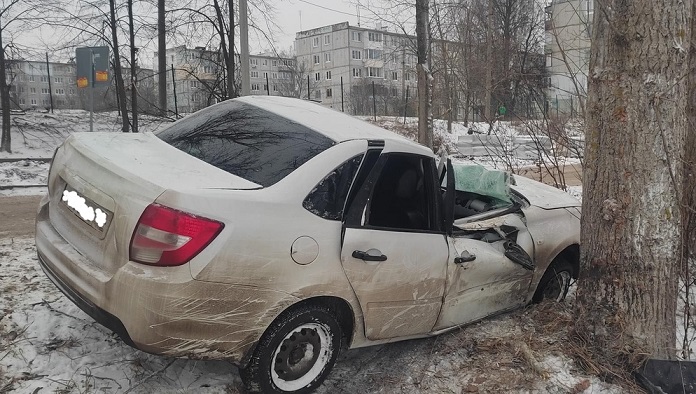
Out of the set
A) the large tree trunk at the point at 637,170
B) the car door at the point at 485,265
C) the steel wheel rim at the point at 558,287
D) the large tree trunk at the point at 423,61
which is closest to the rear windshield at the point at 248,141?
the car door at the point at 485,265

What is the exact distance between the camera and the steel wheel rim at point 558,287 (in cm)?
436

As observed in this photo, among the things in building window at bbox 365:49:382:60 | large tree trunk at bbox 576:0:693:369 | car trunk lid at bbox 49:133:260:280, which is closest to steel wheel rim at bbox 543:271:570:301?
large tree trunk at bbox 576:0:693:369

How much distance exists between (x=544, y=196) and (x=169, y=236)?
11.1 feet

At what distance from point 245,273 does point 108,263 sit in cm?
68

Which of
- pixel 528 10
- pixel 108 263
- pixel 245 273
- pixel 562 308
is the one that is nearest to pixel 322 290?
pixel 245 273

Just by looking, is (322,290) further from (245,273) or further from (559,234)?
(559,234)

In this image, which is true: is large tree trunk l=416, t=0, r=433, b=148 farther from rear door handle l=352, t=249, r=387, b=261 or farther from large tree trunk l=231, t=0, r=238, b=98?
rear door handle l=352, t=249, r=387, b=261

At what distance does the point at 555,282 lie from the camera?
4.39 metres

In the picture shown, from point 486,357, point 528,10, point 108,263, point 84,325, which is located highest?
point 528,10

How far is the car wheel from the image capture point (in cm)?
268

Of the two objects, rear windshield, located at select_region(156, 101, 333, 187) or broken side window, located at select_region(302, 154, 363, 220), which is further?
rear windshield, located at select_region(156, 101, 333, 187)

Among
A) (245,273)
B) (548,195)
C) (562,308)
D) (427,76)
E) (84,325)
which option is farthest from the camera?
(427,76)

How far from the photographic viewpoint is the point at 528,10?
33.4m

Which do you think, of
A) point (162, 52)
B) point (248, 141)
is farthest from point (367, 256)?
point (162, 52)
